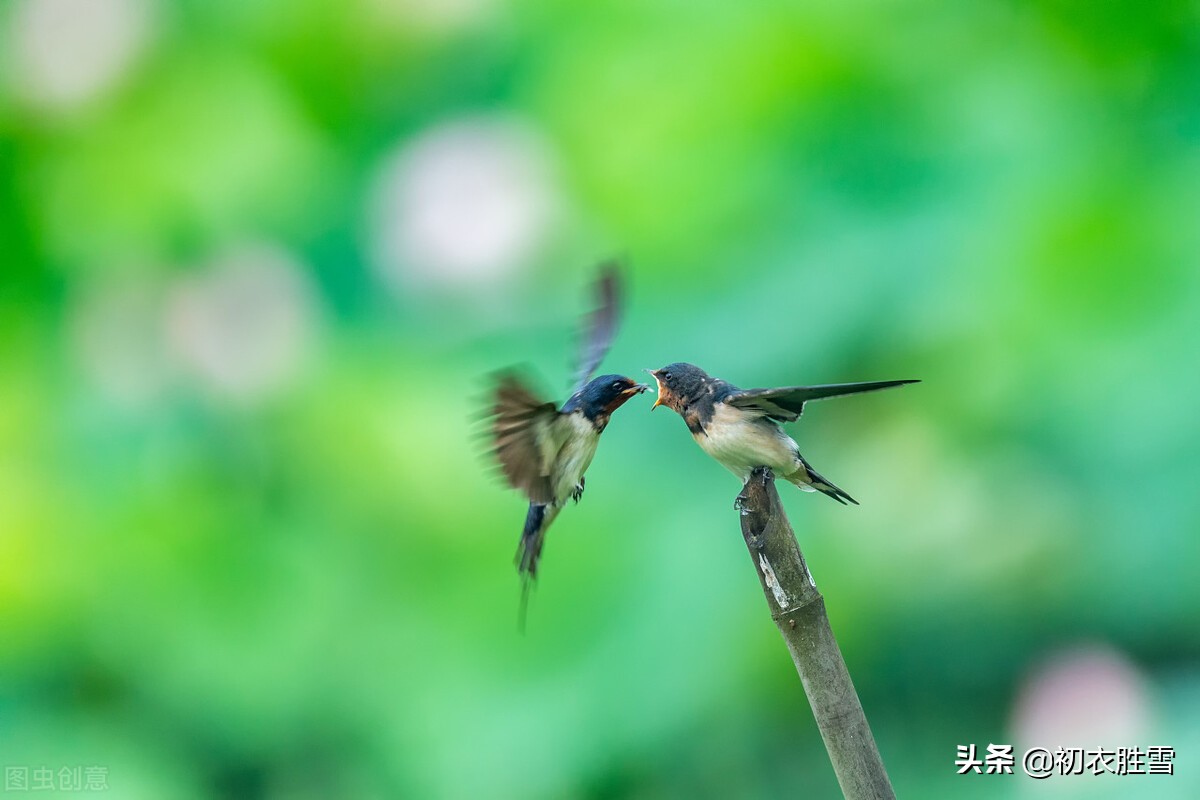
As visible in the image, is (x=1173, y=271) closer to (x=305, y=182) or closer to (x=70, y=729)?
(x=305, y=182)

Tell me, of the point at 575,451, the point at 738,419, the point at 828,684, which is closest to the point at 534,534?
the point at 575,451

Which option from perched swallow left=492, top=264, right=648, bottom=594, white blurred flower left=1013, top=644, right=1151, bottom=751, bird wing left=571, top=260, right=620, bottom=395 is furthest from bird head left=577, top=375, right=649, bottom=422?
white blurred flower left=1013, top=644, right=1151, bottom=751

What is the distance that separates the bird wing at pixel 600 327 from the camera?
1.77m

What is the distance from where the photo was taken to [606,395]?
1.62m

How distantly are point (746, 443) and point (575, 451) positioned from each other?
0.29 metres

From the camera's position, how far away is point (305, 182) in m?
3.11

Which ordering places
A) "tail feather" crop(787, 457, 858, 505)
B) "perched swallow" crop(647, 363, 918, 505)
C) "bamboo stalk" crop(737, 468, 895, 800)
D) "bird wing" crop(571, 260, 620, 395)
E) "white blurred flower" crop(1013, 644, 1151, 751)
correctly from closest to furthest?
"bamboo stalk" crop(737, 468, 895, 800) → "perched swallow" crop(647, 363, 918, 505) → "tail feather" crop(787, 457, 858, 505) → "bird wing" crop(571, 260, 620, 395) → "white blurred flower" crop(1013, 644, 1151, 751)

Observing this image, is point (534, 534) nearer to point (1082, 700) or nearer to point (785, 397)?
point (785, 397)

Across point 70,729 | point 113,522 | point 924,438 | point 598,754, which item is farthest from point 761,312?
point 70,729

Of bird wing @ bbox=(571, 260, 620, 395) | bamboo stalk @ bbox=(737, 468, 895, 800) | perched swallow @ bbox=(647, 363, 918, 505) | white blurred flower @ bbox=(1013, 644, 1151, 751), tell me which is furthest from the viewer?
white blurred flower @ bbox=(1013, 644, 1151, 751)

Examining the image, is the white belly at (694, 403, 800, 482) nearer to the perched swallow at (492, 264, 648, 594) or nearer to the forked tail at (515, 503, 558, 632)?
the perched swallow at (492, 264, 648, 594)

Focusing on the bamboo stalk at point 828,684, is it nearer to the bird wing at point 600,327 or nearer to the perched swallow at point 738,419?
the perched swallow at point 738,419

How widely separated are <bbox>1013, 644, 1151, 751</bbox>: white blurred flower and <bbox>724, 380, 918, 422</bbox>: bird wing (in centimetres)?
129

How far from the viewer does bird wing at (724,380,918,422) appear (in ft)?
3.50
